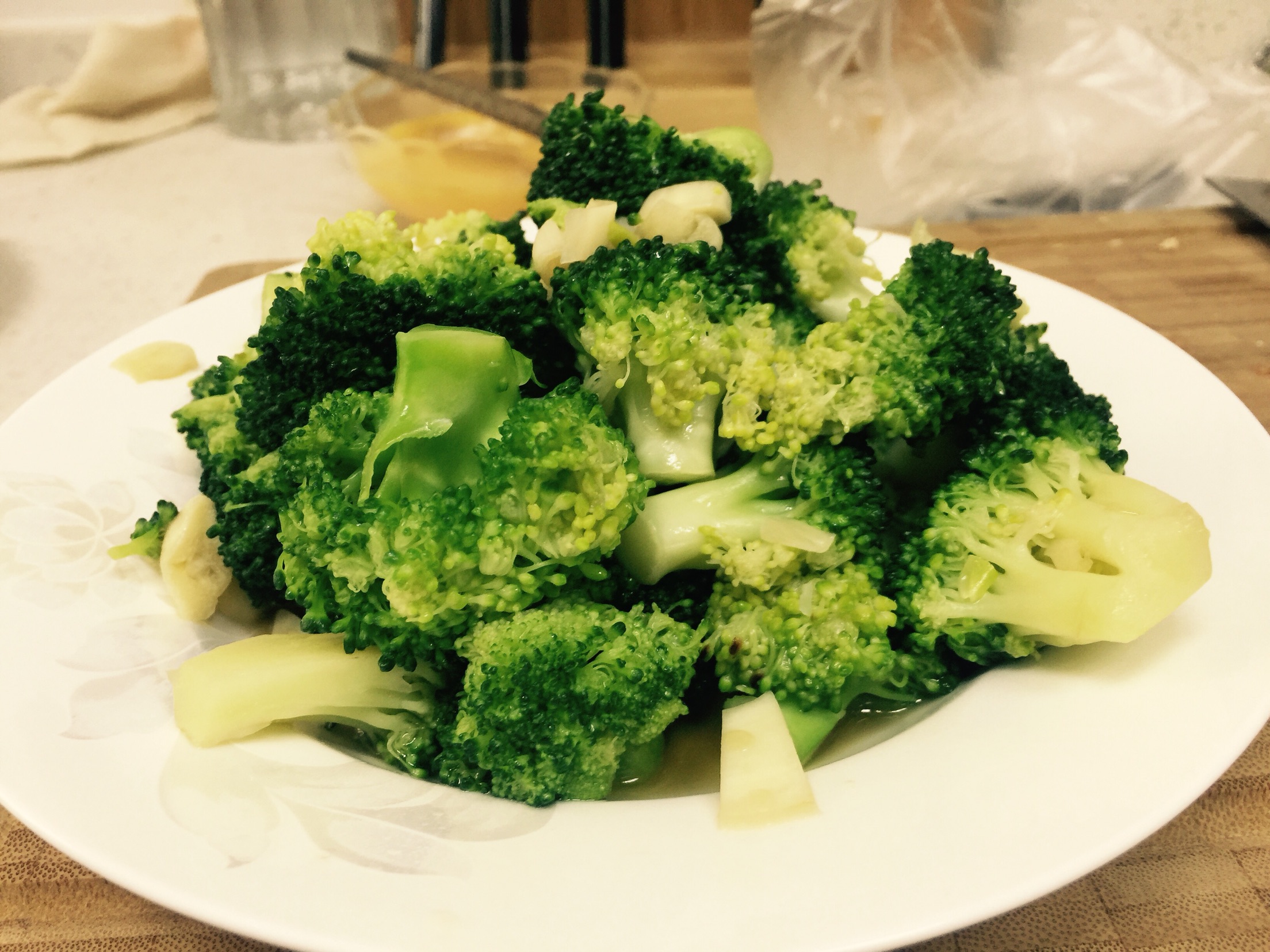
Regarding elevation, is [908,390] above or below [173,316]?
above

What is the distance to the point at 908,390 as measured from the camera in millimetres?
946

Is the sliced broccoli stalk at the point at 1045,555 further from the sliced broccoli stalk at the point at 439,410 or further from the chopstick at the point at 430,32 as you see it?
the chopstick at the point at 430,32

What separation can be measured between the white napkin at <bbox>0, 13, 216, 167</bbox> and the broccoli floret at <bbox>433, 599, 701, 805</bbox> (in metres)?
2.84

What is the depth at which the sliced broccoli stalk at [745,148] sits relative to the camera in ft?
4.13

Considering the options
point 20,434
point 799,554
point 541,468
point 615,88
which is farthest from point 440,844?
point 615,88

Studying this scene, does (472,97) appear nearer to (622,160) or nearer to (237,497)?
(622,160)

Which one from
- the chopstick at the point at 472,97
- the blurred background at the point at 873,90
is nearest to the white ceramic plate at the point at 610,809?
the chopstick at the point at 472,97

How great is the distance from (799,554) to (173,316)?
1.10m

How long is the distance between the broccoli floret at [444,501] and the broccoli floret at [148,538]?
232 mm

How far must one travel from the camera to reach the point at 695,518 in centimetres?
A: 96

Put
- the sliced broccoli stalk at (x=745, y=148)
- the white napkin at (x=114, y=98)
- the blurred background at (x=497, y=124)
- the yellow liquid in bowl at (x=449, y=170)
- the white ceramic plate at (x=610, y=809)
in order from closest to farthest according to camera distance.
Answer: the white ceramic plate at (x=610, y=809) → the sliced broccoli stalk at (x=745, y=148) → the yellow liquid in bowl at (x=449, y=170) → the blurred background at (x=497, y=124) → the white napkin at (x=114, y=98)

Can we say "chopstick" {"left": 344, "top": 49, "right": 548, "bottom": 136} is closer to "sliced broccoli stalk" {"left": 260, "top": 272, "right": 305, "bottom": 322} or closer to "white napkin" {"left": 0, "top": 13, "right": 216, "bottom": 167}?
"sliced broccoli stalk" {"left": 260, "top": 272, "right": 305, "bottom": 322}

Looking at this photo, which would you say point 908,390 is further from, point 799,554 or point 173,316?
point 173,316

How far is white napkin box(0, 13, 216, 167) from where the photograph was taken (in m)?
2.83
